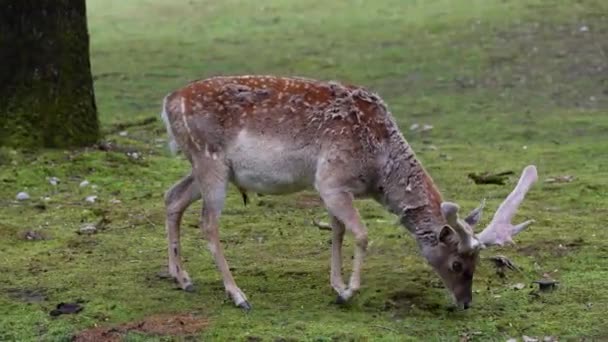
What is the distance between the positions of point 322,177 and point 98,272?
1.71m

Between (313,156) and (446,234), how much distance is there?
918 mm

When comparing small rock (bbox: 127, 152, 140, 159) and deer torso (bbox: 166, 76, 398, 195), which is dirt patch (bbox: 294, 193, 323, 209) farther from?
deer torso (bbox: 166, 76, 398, 195)

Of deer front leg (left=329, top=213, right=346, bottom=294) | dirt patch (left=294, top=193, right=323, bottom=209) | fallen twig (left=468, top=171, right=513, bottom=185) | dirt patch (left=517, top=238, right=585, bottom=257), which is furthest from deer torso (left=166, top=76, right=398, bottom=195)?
fallen twig (left=468, top=171, right=513, bottom=185)

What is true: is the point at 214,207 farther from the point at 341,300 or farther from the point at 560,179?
the point at 560,179

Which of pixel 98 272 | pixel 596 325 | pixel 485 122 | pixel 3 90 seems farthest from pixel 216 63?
pixel 596 325

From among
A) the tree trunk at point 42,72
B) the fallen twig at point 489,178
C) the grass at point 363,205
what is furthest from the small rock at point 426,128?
the tree trunk at point 42,72

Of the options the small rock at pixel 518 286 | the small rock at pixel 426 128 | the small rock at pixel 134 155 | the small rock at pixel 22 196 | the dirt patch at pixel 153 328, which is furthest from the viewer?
the small rock at pixel 426 128

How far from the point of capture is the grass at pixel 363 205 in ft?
21.5

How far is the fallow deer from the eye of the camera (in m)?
6.77

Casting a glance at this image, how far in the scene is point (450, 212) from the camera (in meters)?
6.38

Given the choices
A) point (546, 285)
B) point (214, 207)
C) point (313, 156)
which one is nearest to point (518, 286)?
point (546, 285)

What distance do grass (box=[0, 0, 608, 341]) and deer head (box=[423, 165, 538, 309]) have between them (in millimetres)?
160

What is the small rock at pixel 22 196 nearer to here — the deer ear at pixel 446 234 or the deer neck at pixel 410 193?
the deer neck at pixel 410 193

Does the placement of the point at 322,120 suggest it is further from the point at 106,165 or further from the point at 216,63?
the point at 216,63
